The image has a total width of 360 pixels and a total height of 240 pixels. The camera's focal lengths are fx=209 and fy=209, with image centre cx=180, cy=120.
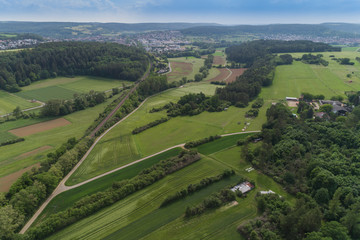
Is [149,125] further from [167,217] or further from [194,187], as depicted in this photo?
[167,217]

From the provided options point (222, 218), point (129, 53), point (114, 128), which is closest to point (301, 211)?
point (222, 218)

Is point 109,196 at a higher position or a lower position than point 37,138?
lower

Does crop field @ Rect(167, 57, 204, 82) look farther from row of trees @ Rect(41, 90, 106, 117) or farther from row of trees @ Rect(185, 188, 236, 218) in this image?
row of trees @ Rect(185, 188, 236, 218)

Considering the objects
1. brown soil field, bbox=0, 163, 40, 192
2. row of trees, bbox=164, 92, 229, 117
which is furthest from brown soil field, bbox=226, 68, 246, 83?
brown soil field, bbox=0, 163, 40, 192

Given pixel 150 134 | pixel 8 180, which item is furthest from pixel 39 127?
pixel 150 134

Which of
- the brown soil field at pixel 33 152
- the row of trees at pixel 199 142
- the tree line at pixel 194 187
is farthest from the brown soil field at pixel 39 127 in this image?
the tree line at pixel 194 187

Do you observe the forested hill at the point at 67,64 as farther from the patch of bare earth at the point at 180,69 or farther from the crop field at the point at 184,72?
the crop field at the point at 184,72
